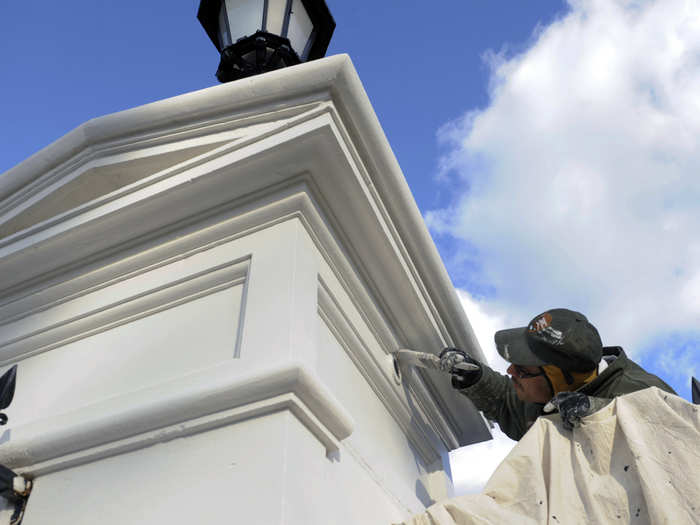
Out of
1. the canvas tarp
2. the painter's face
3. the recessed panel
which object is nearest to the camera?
the canvas tarp

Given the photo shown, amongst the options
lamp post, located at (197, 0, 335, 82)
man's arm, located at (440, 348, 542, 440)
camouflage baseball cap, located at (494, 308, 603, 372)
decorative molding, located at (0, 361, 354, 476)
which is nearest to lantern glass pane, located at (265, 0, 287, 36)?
lamp post, located at (197, 0, 335, 82)

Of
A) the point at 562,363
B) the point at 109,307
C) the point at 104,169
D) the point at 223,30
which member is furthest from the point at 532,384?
the point at 223,30

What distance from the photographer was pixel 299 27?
4.15m

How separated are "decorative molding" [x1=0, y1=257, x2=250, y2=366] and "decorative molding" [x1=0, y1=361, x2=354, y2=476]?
39cm

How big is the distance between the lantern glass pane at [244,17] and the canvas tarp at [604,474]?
3129mm

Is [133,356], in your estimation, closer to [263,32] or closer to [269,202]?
[269,202]

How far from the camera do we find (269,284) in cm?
207

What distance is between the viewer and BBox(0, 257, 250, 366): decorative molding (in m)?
2.27

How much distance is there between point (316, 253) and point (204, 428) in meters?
0.80

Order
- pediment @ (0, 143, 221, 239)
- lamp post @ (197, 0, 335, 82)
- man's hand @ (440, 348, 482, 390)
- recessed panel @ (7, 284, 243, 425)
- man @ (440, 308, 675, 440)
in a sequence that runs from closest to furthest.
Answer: recessed panel @ (7, 284, 243, 425), man @ (440, 308, 675, 440), pediment @ (0, 143, 221, 239), man's hand @ (440, 348, 482, 390), lamp post @ (197, 0, 335, 82)

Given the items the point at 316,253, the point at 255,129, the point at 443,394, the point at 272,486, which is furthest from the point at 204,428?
the point at 443,394

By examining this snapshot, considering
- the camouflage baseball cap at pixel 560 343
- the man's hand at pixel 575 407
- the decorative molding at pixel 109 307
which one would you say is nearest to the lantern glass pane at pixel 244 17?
the decorative molding at pixel 109 307

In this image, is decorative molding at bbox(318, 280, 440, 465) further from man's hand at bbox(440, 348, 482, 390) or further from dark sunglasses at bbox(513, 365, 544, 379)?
dark sunglasses at bbox(513, 365, 544, 379)

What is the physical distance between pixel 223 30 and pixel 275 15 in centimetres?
40
